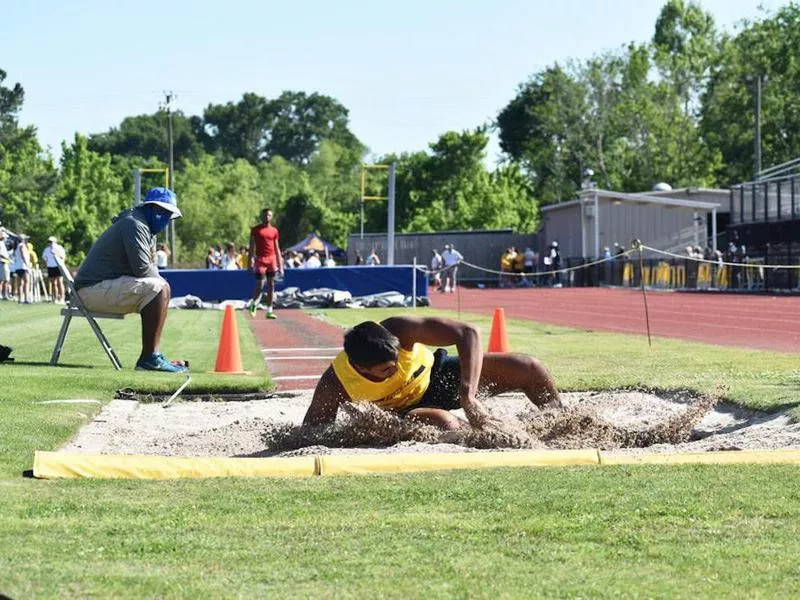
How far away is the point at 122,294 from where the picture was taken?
12.9 m

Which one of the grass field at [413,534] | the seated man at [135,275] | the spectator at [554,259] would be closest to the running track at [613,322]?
the seated man at [135,275]

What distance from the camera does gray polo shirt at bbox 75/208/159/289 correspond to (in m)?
12.9

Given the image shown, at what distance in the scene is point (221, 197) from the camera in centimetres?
10944

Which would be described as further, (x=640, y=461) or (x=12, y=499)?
(x=640, y=461)

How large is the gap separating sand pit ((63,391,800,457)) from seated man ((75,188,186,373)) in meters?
2.20

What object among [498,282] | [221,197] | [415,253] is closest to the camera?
[498,282]

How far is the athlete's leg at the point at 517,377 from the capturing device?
30.2ft

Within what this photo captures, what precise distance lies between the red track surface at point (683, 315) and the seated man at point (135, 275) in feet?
25.4

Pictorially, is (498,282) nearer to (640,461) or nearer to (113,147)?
(640,461)

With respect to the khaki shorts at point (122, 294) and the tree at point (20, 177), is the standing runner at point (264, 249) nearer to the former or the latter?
the khaki shorts at point (122, 294)

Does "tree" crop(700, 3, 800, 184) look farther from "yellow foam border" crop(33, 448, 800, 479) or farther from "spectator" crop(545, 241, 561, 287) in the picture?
"yellow foam border" crop(33, 448, 800, 479)

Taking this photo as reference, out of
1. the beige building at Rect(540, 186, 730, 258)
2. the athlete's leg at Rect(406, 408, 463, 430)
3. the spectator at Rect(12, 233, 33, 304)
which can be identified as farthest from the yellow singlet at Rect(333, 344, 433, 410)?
the beige building at Rect(540, 186, 730, 258)

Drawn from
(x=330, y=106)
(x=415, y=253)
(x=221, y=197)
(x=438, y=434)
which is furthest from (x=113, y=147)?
(x=438, y=434)

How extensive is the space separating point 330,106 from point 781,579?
6717 inches
